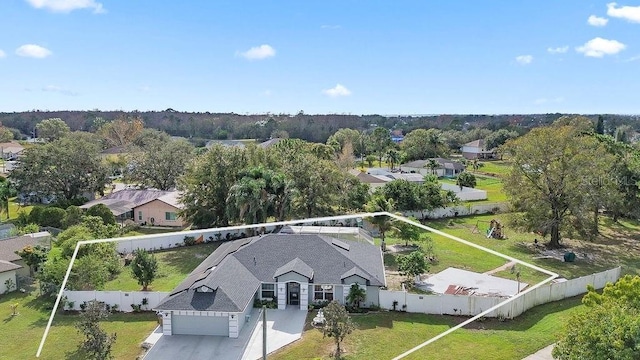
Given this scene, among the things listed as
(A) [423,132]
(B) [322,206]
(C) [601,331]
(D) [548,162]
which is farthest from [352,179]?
(A) [423,132]

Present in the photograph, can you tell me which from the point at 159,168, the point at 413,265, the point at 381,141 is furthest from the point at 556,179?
the point at 381,141

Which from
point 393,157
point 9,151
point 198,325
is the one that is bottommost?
point 198,325

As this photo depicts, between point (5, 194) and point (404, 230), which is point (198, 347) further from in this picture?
point (5, 194)

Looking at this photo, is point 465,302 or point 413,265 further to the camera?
point 413,265

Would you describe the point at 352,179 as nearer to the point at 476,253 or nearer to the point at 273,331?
the point at 476,253

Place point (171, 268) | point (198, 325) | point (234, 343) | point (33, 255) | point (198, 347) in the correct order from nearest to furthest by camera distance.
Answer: point (198, 347), point (234, 343), point (198, 325), point (33, 255), point (171, 268)

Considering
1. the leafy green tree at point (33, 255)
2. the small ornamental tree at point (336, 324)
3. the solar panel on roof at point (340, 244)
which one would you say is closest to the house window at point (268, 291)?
the solar panel on roof at point (340, 244)

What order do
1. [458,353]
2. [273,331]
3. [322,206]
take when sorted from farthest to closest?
1. [322,206]
2. [273,331]
3. [458,353]

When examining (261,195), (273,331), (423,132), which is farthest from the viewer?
(423,132)
